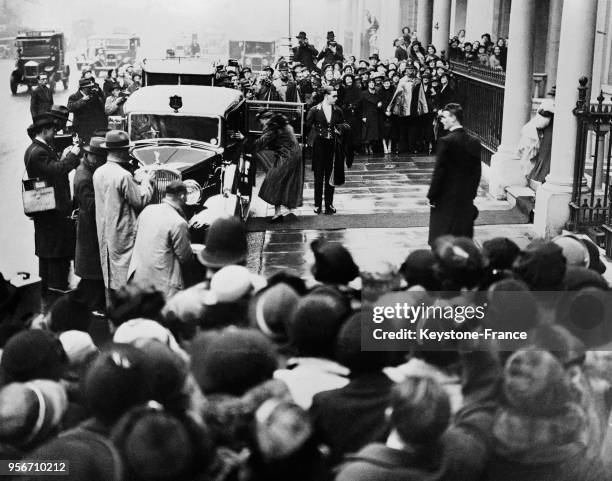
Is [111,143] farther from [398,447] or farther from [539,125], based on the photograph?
[539,125]

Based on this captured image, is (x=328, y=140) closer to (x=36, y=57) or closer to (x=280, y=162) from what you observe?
(x=280, y=162)

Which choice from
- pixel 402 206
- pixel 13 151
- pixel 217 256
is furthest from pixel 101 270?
pixel 13 151

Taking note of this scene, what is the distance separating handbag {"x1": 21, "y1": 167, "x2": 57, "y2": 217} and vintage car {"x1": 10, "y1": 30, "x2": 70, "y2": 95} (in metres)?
19.1

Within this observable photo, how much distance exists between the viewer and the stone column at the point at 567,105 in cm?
1073

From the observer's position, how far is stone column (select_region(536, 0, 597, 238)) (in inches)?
423

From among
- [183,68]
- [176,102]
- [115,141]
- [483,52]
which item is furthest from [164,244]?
[483,52]

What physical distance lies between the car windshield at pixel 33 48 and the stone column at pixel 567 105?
69.5 ft

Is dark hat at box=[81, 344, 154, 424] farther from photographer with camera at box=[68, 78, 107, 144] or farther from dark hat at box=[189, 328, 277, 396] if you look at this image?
photographer with camera at box=[68, 78, 107, 144]

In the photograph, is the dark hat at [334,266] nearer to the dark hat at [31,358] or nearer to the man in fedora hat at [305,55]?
the dark hat at [31,358]

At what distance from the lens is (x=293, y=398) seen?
3.40 m

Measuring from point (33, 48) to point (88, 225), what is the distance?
21870mm

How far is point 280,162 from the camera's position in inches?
480

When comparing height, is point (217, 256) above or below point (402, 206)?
above

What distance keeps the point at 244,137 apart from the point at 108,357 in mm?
10134
